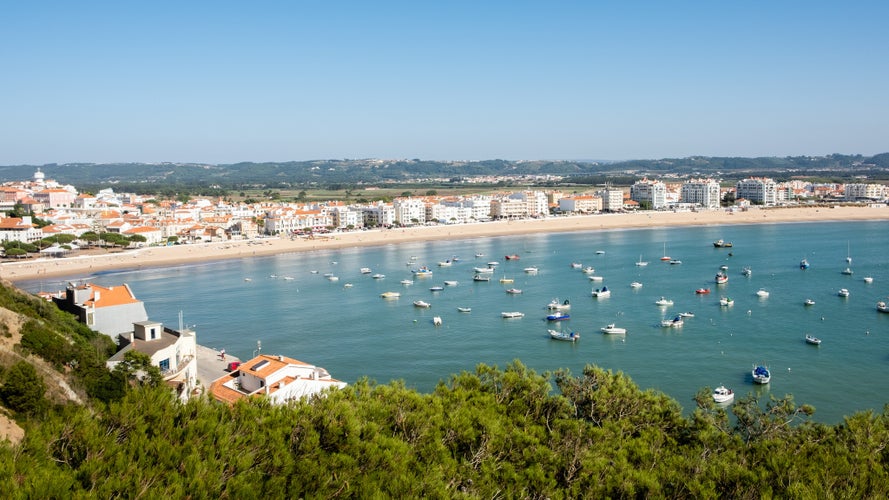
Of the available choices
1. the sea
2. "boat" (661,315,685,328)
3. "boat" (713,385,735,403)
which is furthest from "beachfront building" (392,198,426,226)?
"boat" (713,385,735,403)

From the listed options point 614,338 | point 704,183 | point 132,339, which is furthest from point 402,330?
point 704,183

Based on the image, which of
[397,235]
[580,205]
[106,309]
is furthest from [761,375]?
[580,205]

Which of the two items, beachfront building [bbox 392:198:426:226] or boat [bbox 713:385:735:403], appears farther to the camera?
beachfront building [bbox 392:198:426:226]

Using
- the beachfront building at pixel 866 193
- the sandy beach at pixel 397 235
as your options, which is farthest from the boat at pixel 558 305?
the beachfront building at pixel 866 193

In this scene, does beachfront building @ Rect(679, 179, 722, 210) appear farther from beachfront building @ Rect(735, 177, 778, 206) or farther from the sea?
the sea

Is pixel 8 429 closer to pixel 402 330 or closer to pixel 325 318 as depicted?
pixel 402 330
